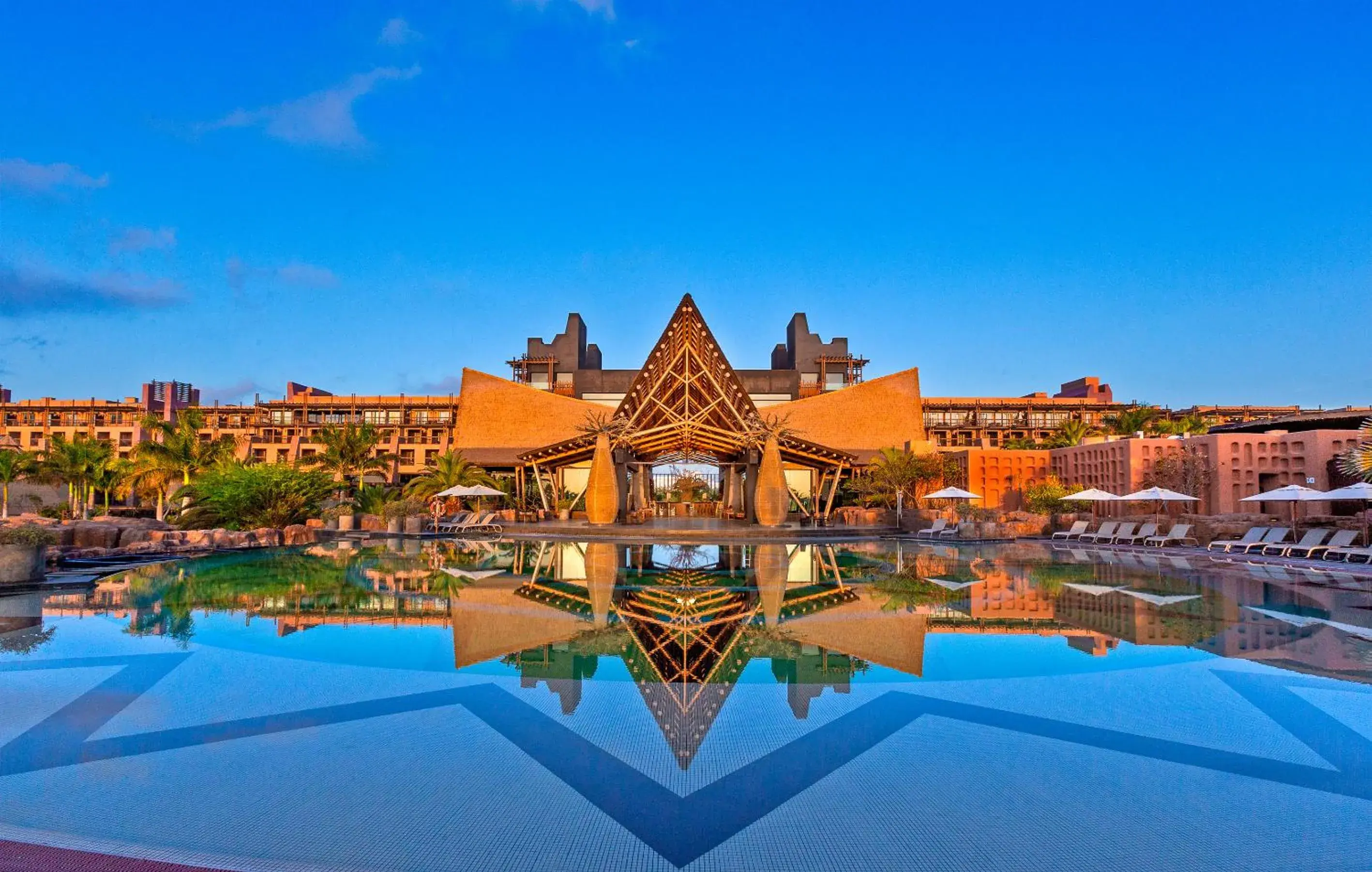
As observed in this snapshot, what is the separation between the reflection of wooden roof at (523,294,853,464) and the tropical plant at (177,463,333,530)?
24.6ft

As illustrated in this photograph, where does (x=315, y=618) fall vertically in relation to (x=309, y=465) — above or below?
below

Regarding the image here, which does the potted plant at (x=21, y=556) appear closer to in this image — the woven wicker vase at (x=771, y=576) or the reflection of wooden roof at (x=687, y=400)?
the woven wicker vase at (x=771, y=576)

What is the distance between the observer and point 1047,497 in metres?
26.2

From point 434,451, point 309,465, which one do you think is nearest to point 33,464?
point 309,465

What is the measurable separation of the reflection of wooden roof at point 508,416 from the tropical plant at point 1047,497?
25.7 metres

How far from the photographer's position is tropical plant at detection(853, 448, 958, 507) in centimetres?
2925

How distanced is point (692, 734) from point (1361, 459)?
19329 mm

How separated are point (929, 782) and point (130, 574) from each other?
45.6 ft

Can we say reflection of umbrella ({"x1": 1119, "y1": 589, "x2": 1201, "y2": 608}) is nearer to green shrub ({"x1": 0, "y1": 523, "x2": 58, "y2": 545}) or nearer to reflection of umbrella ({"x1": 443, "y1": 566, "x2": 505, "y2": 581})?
reflection of umbrella ({"x1": 443, "y1": 566, "x2": 505, "y2": 581})

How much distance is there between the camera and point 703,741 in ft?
14.6

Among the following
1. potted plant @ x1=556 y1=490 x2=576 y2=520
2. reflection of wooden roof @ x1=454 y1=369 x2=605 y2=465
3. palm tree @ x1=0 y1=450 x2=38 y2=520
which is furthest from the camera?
reflection of wooden roof @ x1=454 y1=369 x2=605 y2=465

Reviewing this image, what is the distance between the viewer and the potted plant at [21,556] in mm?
10852

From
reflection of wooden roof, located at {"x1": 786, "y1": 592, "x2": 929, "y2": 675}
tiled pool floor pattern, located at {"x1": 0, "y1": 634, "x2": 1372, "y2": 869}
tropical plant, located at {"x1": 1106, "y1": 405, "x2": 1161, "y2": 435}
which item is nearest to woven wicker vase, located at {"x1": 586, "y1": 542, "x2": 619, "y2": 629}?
reflection of wooden roof, located at {"x1": 786, "y1": 592, "x2": 929, "y2": 675}

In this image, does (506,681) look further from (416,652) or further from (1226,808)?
(1226,808)
